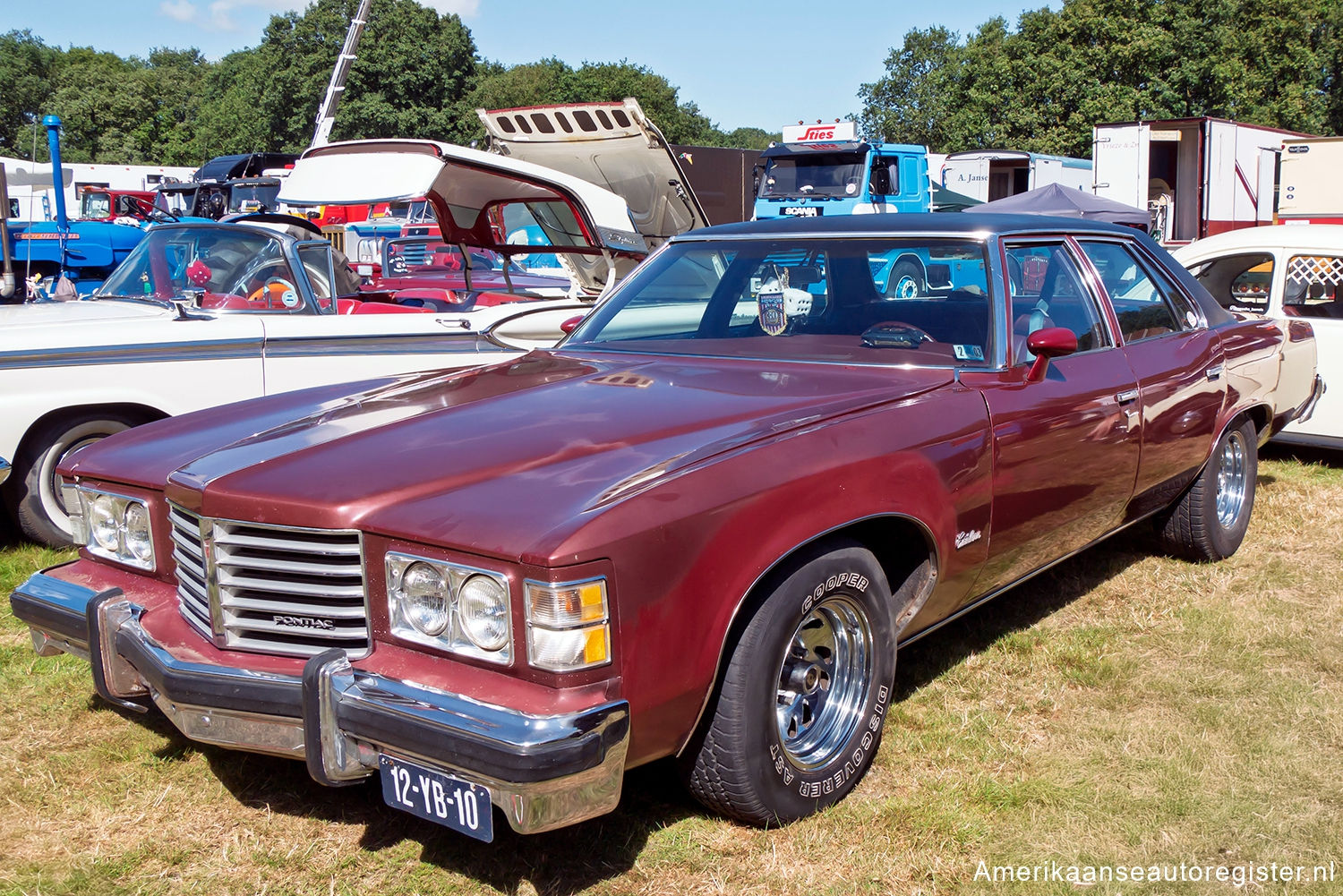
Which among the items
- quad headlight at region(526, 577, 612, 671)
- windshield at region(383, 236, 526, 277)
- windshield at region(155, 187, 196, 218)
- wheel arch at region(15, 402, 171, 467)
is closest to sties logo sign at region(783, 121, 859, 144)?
windshield at region(383, 236, 526, 277)

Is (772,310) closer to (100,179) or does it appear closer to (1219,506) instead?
(1219,506)

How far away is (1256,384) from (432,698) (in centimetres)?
419

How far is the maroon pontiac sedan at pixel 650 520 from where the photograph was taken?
91.7 inches

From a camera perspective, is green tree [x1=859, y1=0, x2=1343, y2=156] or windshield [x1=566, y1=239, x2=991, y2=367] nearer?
windshield [x1=566, y1=239, x2=991, y2=367]

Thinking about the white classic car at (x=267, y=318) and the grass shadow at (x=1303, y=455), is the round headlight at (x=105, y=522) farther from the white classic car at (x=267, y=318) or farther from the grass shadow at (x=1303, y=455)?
the grass shadow at (x=1303, y=455)

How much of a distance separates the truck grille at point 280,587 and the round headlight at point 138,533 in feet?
1.45

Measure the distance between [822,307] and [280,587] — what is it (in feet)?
6.60

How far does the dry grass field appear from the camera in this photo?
Answer: 2.73 m

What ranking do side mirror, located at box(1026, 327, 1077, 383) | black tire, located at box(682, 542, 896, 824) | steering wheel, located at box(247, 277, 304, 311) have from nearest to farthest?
black tire, located at box(682, 542, 896, 824)
side mirror, located at box(1026, 327, 1077, 383)
steering wheel, located at box(247, 277, 304, 311)

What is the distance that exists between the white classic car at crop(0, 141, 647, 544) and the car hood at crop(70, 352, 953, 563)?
2015 mm

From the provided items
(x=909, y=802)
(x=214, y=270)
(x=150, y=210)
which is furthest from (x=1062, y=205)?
(x=150, y=210)

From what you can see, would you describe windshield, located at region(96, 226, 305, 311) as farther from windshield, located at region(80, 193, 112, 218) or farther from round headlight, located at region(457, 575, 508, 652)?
windshield, located at region(80, 193, 112, 218)

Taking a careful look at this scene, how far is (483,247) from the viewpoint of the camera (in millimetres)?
6895

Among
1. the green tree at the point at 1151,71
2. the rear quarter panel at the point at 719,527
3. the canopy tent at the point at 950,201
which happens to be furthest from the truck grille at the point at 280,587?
the green tree at the point at 1151,71
